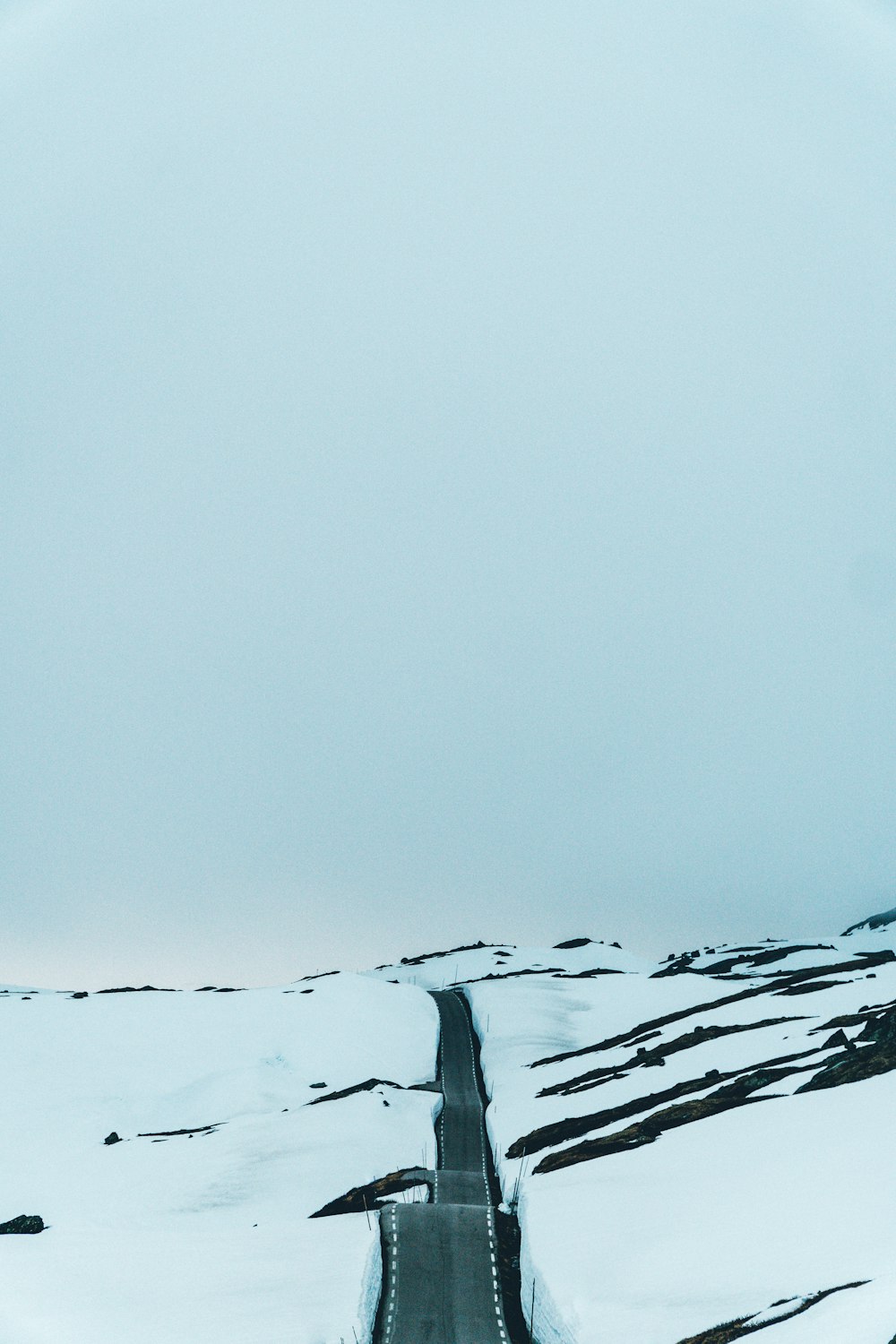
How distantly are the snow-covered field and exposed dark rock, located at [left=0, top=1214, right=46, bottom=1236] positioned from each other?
259cm

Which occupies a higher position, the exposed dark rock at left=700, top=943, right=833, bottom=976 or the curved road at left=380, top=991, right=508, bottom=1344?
the exposed dark rock at left=700, top=943, right=833, bottom=976

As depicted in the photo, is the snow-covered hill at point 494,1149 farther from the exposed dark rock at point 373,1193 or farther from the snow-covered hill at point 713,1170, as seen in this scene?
the exposed dark rock at point 373,1193

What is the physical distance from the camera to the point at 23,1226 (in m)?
54.6

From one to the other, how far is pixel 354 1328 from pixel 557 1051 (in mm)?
61436

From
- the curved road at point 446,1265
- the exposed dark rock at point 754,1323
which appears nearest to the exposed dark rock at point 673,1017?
the curved road at point 446,1265

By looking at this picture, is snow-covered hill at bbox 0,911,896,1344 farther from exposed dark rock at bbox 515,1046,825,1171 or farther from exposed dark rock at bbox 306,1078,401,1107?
exposed dark rock at bbox 306,1078,401,1107

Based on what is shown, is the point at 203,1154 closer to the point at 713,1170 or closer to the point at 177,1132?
the point at 177,1132

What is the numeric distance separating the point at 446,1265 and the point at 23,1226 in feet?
83.0

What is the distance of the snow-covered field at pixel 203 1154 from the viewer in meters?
36.8

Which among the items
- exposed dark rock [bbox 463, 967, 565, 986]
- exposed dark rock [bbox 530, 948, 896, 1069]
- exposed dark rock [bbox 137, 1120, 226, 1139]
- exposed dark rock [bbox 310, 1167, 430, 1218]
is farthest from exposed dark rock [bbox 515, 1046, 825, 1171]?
exposed dark rock [bbox 463, 967, 565, 986]

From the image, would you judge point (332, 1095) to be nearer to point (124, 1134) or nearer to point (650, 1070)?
point (124, 1134)

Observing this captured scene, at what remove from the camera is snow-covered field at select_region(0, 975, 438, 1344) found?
36750mm

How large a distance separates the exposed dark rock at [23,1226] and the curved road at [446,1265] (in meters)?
19.5

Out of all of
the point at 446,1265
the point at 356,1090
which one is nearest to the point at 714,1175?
the point at 446,1265
